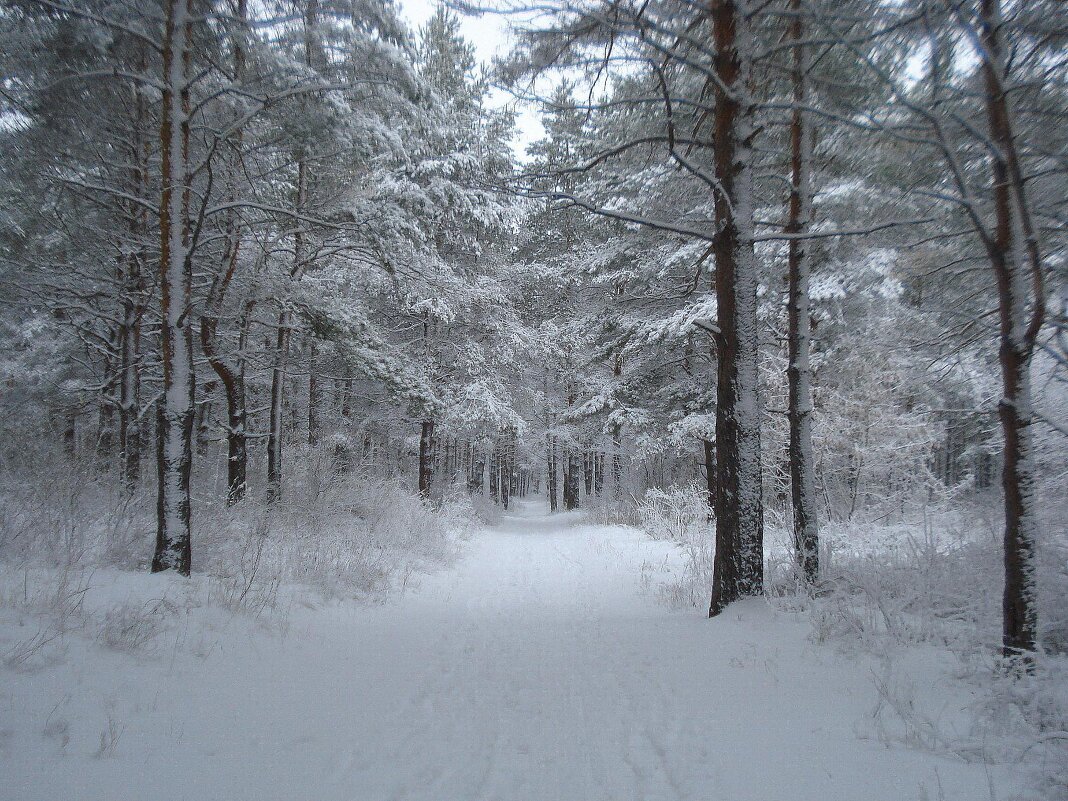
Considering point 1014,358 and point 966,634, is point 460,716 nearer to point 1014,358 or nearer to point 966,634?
point 966,634

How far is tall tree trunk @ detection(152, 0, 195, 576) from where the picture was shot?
5324mm

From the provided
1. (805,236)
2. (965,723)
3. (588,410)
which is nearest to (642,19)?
(805,236)

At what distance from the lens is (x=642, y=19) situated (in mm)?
4520

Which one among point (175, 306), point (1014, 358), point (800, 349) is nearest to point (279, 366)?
point (175, 306)

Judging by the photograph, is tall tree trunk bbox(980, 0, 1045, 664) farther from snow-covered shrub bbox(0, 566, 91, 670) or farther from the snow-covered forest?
snow-covered shrub bbox(0, 566, 91, 670)

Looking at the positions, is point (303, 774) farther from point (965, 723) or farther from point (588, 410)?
point (588, 410)

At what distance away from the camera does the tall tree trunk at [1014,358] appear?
11.3 feet

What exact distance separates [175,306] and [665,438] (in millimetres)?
10407

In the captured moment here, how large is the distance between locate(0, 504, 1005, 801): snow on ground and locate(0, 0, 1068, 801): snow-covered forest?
0.10 feet

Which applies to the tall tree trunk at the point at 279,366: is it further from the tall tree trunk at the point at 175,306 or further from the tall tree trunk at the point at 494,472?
the tall tree trunk at the point at 494,472

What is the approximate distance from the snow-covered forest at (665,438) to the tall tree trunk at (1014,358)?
0.08 ft

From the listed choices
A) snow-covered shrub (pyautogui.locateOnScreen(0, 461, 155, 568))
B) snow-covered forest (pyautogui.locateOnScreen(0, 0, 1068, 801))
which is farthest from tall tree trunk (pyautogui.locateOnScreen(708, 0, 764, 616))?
snow-covered shrub (pyautogui.locateOnScreen(0, 461, 155, 568))

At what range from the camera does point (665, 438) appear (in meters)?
12.5

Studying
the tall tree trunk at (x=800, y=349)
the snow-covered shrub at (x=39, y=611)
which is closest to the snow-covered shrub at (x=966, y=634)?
the tall tree trunk at (x=800, y=349)
